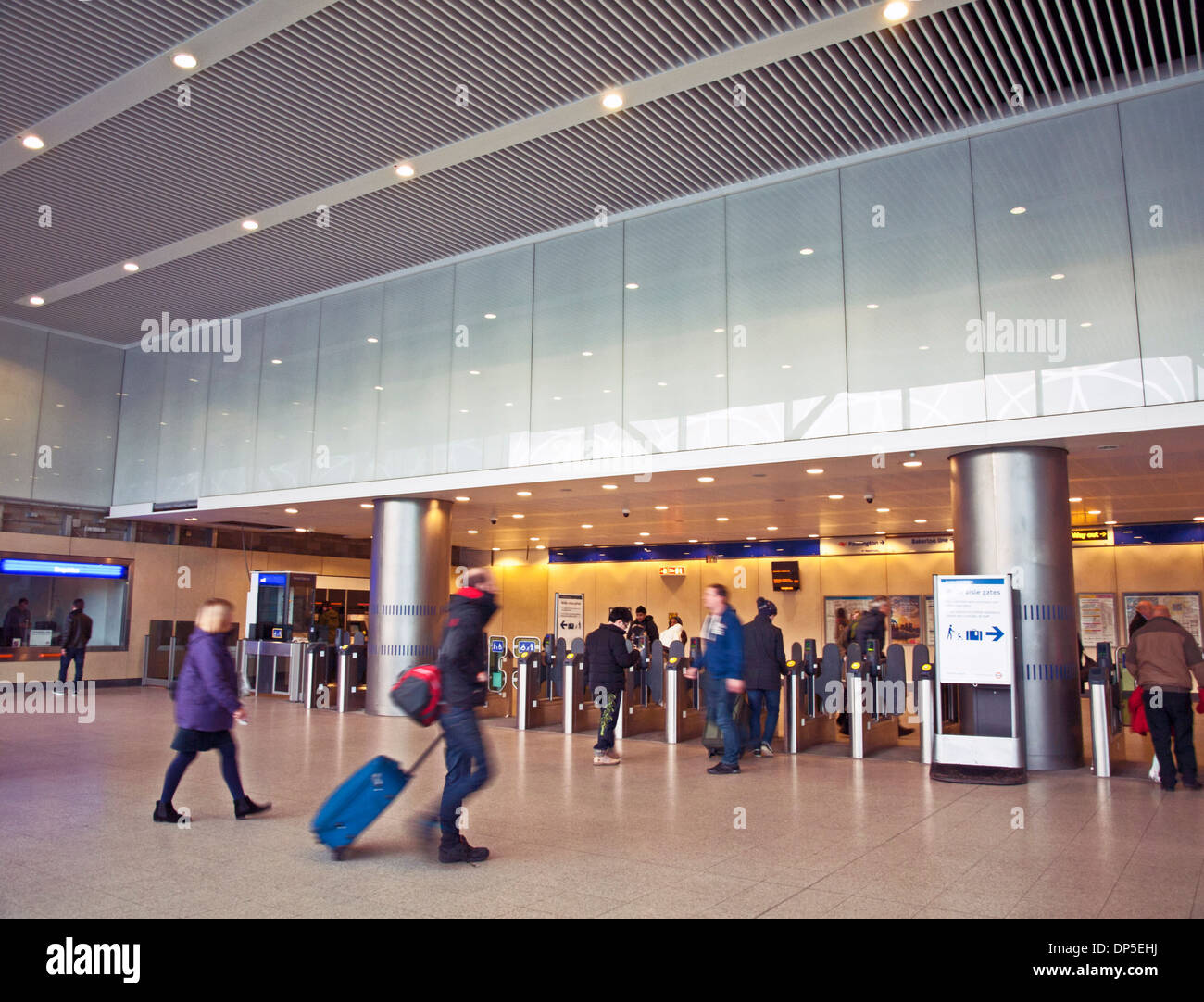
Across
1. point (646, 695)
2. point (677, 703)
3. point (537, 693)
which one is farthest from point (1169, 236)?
point (537, 693)

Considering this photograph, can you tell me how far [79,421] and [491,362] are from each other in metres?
9.50

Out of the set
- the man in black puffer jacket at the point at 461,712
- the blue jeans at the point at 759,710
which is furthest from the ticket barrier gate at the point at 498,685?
the man in black puffer jacket at the point at 461,712

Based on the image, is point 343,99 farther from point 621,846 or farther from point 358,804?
point 621,846

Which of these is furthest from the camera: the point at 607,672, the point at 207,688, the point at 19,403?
the point at 19,403

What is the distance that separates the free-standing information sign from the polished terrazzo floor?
0.39 m

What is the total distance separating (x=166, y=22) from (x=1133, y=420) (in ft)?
30.0

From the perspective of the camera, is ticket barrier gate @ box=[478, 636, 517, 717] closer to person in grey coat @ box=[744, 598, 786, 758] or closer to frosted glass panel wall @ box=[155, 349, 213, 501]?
person in grey coat @ box=[744, 598, 786, 758]

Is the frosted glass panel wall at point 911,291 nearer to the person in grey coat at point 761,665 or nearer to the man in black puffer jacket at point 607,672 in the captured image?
the person in grey coat at point 761,665

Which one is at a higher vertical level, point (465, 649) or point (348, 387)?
point (348, 387)

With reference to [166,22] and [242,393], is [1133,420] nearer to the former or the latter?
[166,22]

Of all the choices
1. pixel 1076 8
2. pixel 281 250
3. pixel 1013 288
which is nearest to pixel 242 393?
pixel 281 250

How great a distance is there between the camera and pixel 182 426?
16594 mm

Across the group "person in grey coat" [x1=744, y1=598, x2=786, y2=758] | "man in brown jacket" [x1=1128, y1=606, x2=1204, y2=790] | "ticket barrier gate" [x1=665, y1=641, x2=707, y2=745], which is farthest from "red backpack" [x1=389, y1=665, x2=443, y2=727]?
"man in brown jacket" [x1=1128, y1=606, x2=1204, y2=790]

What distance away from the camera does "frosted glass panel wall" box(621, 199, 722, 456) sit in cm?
1065
